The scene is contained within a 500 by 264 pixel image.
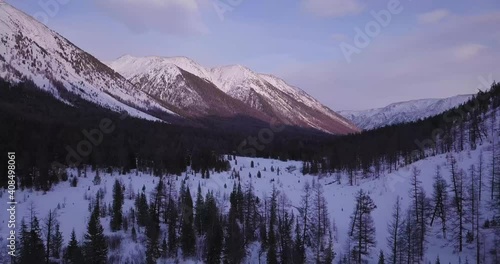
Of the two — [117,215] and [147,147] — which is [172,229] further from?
[147,147]

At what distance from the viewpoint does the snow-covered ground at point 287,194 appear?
5788 centimetres

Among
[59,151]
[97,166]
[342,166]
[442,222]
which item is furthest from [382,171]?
[59,151]

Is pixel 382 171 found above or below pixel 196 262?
above

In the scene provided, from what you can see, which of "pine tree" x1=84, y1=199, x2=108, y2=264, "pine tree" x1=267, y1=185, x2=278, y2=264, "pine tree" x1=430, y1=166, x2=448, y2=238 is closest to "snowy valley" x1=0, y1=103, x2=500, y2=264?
"pine tree" x1=430, y1=166, x2=448, y2=238

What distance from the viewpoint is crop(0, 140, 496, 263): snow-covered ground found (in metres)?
57.9

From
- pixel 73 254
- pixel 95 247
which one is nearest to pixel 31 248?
pixel 73 254

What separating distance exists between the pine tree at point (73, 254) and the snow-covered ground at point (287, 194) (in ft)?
23.6

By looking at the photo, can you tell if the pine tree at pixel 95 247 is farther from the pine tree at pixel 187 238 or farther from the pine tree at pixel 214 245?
the pine tree at pixel 214 245

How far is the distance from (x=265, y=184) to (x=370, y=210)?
32522 millimetres

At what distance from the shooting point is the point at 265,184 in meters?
101

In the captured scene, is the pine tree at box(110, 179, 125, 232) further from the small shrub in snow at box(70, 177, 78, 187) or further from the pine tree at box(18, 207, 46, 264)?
the small shrub in snow at box(70, 177, 78, 187)

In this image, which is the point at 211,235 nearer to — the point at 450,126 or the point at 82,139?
the point at 82,139

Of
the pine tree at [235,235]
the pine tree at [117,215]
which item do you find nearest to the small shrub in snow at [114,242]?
the pine tree at [117,215]

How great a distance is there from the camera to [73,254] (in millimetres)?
47656
